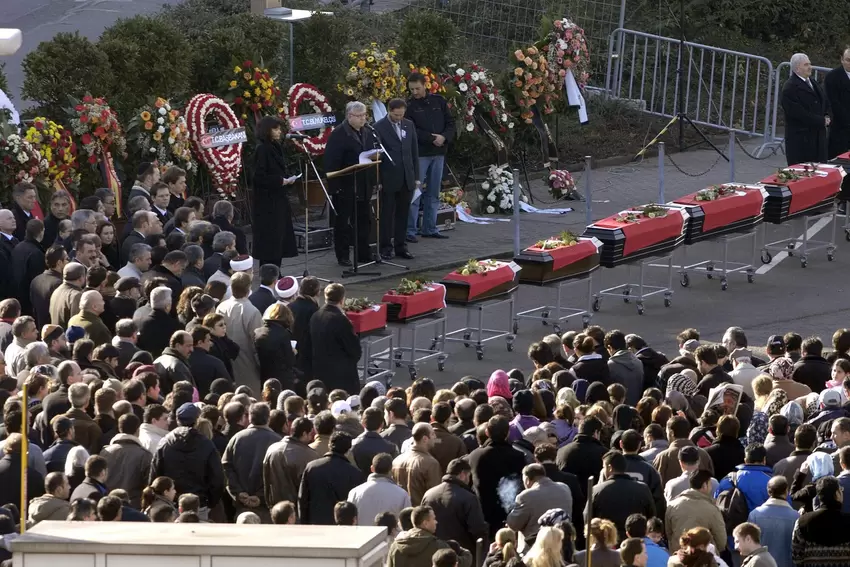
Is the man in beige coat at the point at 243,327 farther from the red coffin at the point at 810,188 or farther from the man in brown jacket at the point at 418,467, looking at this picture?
the red coffin at the point at 810,188

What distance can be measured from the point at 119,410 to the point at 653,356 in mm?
4634

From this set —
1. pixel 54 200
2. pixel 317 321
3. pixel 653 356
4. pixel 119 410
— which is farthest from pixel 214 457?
pixel 54 200

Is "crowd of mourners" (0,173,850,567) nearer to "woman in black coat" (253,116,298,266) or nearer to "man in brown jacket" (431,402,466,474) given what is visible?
"man in brown jacket" (431,402,466,474)

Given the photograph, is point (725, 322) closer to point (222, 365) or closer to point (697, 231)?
point (697, 231)

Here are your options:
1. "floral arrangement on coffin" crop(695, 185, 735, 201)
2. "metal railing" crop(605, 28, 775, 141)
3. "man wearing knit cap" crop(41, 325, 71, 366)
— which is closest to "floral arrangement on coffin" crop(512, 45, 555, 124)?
"metal railing" crop(605, 28, 775, 141)

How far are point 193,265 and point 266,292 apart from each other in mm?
680

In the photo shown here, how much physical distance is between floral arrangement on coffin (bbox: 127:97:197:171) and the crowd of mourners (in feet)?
16.5

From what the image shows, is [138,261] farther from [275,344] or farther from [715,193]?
[715,193]

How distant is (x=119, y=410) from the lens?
10773 mm

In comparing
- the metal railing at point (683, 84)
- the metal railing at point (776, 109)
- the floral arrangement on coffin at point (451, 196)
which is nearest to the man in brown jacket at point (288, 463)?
the floral arrangement on coffin at point (451, 196)

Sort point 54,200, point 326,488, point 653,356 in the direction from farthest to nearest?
1. point 54,200
2. point 653,356
3. point 326,488

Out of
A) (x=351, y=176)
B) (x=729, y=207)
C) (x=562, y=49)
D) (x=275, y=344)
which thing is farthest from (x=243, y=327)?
(x=562, y=49)

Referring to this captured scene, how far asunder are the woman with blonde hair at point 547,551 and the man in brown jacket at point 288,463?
2106mm

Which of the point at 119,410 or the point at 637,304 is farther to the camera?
the point at 637,304
